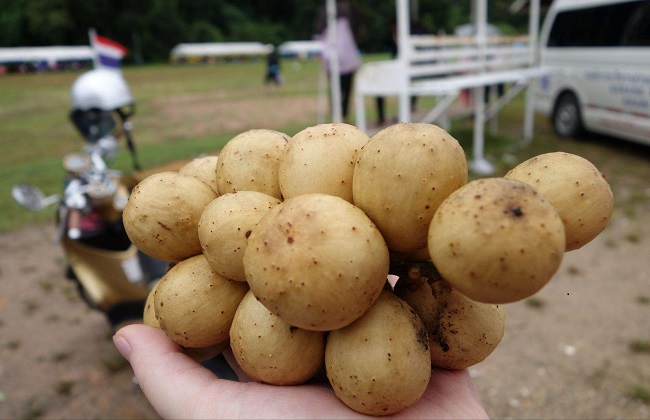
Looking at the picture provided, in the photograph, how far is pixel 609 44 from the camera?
27.1 feet

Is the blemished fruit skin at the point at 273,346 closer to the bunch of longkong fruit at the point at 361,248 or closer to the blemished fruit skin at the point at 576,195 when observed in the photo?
the bunch of longkong fruit at the point at 361,248

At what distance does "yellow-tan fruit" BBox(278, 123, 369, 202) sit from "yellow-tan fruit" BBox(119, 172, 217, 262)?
Result: 31cm

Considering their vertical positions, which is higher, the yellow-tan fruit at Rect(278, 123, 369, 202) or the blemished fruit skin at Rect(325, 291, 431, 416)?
the yellow-tan fruit at Rect(278, 123, 369, 202)

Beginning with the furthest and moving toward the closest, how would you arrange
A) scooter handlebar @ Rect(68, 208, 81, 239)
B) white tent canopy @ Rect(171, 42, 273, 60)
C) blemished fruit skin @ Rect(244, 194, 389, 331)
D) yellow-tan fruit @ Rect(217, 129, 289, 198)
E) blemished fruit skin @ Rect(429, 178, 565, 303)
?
white tent canopy @ Rect(171, 42, 273, 60) < scooter handlebar @ Rect(68, 208, 81, 239) < yellow-tan fruit @ Rect(217, 129, 289, 198) < blemished fruit skin @ Rect(244, 194, 389, 331) < blemished fruit skin @ Rect(429, 178, 565, 303)

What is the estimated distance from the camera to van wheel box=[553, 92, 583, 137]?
958 cm

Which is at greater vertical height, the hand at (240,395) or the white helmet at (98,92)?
the white helmet at (98,92)

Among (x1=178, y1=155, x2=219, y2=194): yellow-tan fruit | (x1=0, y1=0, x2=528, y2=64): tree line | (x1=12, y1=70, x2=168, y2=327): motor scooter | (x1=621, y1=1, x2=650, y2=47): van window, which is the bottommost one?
(x1=12, y1=70, x2=168, y2=327): motor scooter

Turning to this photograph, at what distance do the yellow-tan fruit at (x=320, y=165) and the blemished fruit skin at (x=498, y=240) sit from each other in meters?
0.36

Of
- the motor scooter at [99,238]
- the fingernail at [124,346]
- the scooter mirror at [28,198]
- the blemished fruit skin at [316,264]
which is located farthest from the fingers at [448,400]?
the scooter mirror at [28,198]

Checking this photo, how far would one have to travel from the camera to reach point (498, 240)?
102 cm

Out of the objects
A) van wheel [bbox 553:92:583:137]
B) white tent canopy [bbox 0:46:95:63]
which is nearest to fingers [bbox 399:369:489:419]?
van wheel [bbox 553:92:583:137]

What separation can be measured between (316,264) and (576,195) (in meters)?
0.66

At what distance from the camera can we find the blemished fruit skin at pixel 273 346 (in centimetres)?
133

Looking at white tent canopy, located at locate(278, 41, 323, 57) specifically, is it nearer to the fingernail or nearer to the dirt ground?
the dirt ground
